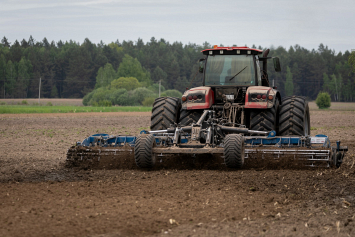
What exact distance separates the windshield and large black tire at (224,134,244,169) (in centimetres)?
264

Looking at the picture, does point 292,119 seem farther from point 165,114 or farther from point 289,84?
point 289,84

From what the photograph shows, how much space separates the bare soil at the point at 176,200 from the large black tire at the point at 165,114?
51.0 inches

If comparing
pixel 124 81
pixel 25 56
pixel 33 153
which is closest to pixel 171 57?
pixel 25 56

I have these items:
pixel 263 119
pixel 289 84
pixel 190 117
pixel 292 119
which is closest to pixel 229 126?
pixel 263 119

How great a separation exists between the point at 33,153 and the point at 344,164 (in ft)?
25.5

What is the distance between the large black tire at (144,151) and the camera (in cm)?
923

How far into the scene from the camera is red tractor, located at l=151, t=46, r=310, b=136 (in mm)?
10461

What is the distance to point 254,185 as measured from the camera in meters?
→ 8.03

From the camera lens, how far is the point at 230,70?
11367mm

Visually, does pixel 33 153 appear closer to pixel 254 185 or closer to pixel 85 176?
pixel 85 176

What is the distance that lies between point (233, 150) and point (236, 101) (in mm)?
2614

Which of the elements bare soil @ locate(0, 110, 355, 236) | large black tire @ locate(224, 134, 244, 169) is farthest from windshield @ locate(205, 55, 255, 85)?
large black tire @ locate(224, 134, 244, 169)

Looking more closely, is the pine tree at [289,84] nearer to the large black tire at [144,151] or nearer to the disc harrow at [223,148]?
the disc harrow at [223,148]

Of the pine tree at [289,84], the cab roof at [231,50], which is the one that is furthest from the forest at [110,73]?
the cab roof at [231,50]
